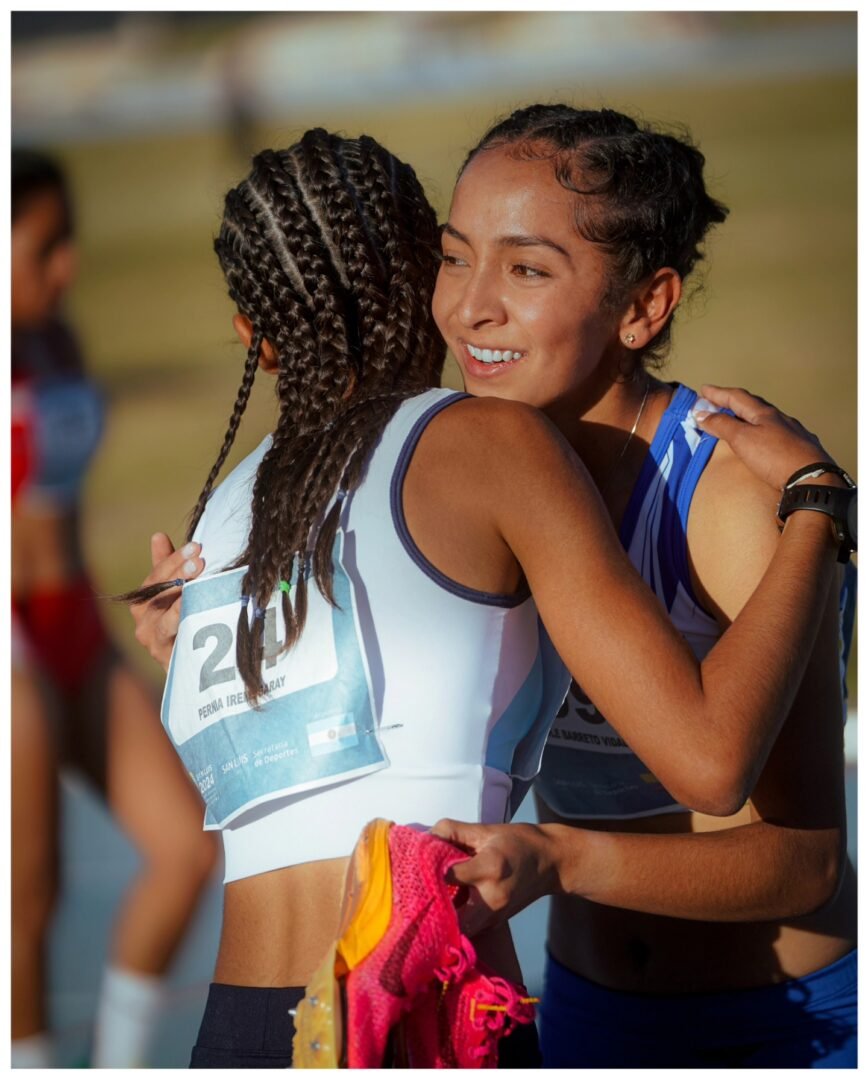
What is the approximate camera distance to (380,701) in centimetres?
156

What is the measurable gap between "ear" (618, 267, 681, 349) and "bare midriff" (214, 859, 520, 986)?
37.0 inches

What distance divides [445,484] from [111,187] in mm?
11378

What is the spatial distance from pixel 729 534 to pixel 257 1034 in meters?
0.89

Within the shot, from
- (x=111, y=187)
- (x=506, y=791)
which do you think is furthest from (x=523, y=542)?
(x=111, y=187)

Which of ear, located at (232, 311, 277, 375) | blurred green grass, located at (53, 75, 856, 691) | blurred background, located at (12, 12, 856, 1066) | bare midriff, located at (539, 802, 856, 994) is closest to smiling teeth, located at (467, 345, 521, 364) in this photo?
ear, located at (232, 311, 277, 375)

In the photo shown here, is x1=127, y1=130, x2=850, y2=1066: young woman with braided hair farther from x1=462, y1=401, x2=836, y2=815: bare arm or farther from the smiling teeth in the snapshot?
the smiling teeth

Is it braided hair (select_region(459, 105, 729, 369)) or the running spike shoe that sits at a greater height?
braided hair (select_region(459, 105, 729, 369))

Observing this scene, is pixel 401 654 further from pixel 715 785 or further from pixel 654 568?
pixel 654 568

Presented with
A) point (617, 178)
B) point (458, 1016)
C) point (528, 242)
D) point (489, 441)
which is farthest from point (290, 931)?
point (617, 178)

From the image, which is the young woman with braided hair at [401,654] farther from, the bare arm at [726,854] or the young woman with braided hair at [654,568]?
the young woman with braided hair at [654,568]

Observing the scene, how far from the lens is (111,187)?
39.8ft

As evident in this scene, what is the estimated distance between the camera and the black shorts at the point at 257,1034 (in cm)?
157

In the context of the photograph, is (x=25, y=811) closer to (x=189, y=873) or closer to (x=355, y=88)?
(x=189, y=873)

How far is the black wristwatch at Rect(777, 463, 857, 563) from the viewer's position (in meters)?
1.76
